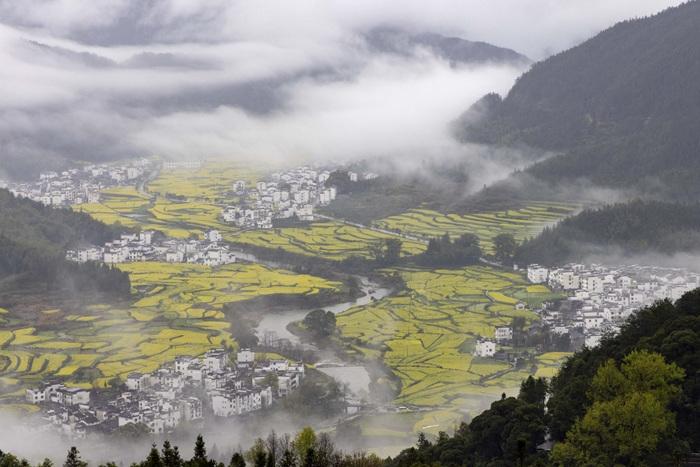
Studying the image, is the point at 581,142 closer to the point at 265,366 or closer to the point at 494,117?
the point at 494,117

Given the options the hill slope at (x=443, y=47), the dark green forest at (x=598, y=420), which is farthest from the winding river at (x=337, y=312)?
the hill slope at (x=443, y=47)

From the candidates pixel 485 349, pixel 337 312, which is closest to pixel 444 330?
pixel 485 349

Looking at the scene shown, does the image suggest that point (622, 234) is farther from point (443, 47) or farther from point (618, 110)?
point (443, 47)

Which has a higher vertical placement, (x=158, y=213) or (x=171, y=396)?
(x=158, y=213)

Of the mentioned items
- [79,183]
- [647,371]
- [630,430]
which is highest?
[79,183]

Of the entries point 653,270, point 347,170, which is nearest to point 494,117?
point 347,170

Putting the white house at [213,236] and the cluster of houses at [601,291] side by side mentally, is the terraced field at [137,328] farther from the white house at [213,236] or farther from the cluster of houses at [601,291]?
the cluster of houses at [601,291]

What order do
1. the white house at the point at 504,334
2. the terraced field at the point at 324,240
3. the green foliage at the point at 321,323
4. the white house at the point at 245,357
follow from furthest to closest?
the terraced field at the point at 324,240
the green foliage at the point at 321,323
the white house at the point at 504,334
the white house at the point at 245,357
